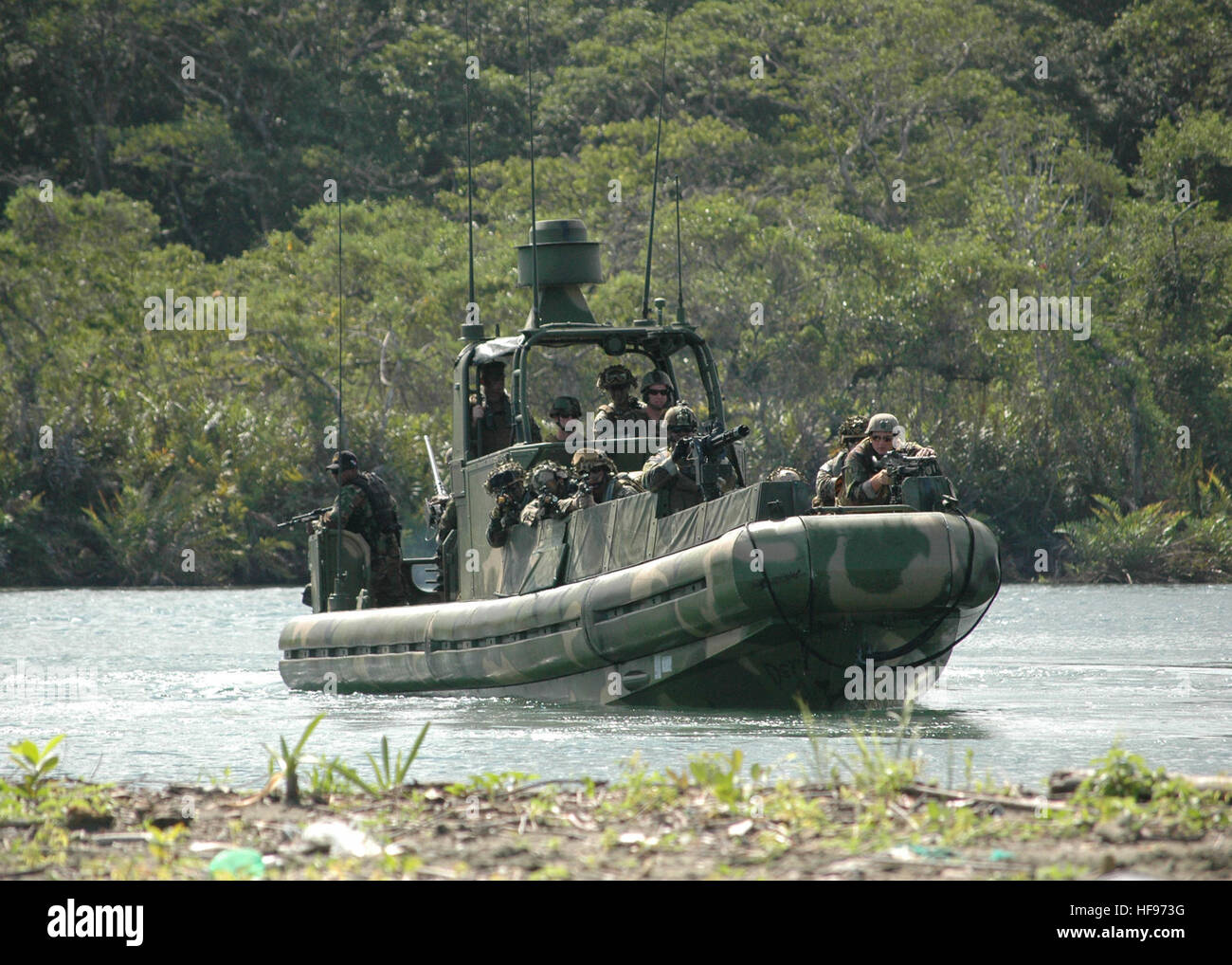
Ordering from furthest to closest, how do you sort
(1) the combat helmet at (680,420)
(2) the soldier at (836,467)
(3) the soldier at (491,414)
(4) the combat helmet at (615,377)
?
(3) the soldier at (491,414)
(4) the combat helmet at (615,377)
(2) the soldier at (836,467)
(1) the combat helmet at (680,420)

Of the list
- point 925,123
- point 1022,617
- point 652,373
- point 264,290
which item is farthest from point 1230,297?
point 652,373

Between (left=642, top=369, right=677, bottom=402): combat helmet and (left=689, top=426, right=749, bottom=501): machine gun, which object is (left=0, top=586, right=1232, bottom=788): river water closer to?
(left=689, top=426, right=749, bottom=501): machine gun

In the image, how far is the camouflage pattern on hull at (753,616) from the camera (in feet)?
36.3

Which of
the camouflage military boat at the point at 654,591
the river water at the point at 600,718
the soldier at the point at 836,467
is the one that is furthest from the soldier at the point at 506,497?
the soldier at the point at 836,467

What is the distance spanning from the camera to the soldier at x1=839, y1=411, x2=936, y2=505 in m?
11.7

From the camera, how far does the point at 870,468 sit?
1193 cm

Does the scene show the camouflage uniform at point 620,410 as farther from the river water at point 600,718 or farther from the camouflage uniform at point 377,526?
the camouflage uniform at point 377,526

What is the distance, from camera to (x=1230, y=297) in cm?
3706

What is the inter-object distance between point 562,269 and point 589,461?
2520 mm

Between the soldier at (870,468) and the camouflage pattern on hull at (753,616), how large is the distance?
403 mm

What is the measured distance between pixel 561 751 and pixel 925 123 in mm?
39176

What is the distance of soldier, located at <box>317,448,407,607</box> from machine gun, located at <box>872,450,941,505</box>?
5.18 m

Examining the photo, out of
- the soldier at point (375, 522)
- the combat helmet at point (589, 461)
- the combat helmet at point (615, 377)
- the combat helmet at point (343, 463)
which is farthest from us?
the soldier at point (375, 522)
